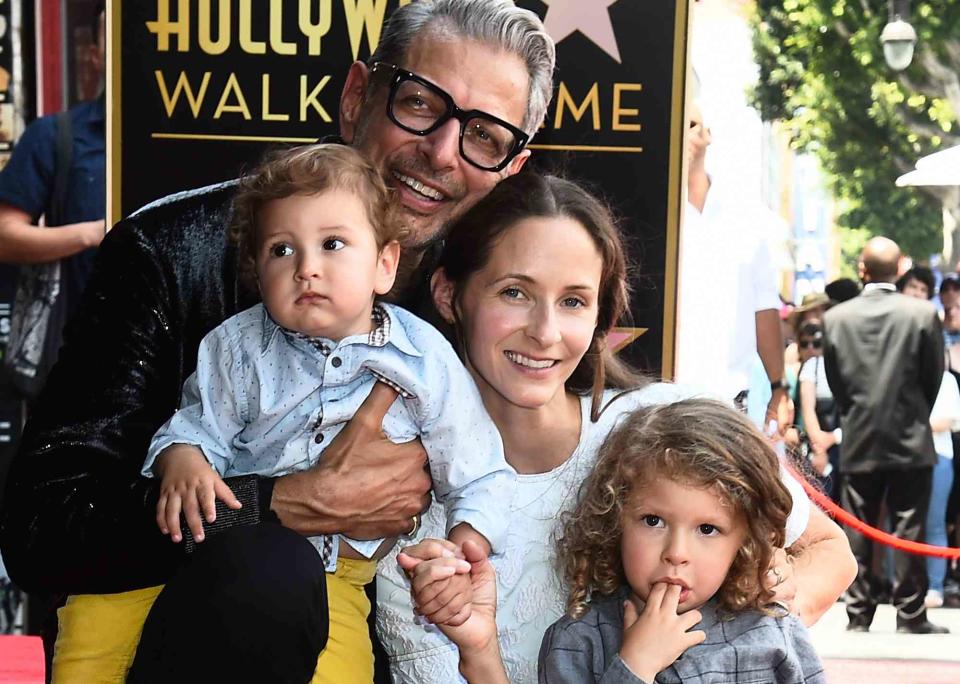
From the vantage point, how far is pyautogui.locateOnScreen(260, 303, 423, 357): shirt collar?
1.92m

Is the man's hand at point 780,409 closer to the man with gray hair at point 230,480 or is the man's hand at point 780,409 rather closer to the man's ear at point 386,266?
the man with gray hair at point 230,480

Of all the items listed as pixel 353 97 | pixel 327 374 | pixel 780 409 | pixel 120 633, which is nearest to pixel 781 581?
pixel 327 374

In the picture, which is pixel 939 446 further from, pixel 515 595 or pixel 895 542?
pixel 515 595

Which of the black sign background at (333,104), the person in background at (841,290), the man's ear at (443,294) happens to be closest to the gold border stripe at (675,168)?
the black sign background at (333,104)

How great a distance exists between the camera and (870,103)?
446 cm

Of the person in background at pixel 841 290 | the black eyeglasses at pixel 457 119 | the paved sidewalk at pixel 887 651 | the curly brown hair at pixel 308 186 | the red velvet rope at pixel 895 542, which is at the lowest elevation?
the paved sidewalk at pixel 887 651

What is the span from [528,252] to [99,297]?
0.76m

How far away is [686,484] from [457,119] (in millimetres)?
844

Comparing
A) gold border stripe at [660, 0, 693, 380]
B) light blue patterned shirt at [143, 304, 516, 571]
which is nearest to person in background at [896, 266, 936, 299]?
gold border stripe at [660, 0, 693, 380]

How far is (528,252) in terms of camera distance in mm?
2066

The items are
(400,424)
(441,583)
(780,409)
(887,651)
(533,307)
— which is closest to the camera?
(441,583)

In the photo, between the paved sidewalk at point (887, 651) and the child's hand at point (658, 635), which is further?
the paved sidewalk at point (887, 651)

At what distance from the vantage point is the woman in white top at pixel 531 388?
6.73ft

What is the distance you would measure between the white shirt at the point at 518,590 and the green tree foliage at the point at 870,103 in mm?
2609
